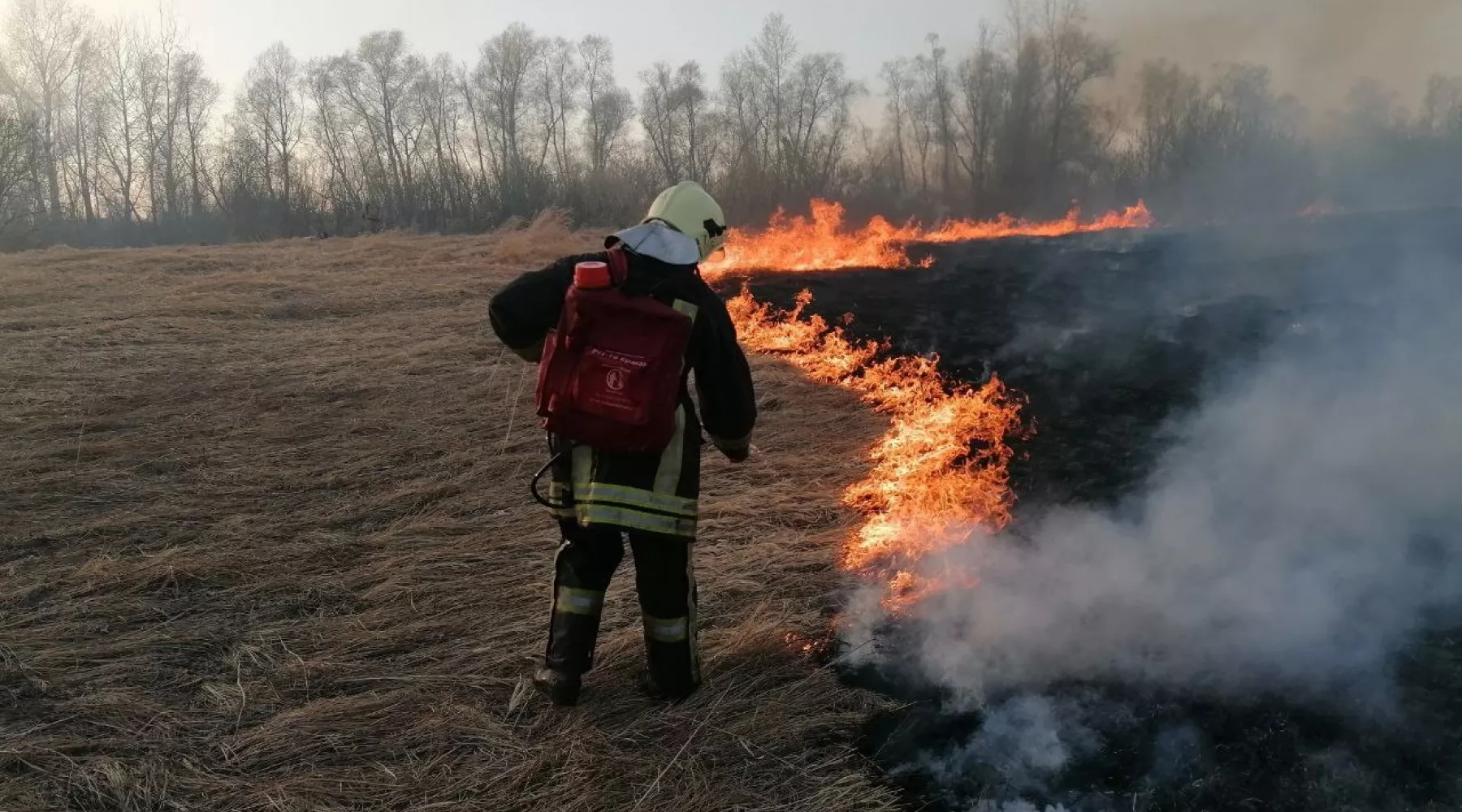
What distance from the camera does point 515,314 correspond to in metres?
2.74

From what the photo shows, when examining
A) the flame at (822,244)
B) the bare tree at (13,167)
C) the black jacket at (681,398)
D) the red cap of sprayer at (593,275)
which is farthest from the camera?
the bare tree at (13,167)

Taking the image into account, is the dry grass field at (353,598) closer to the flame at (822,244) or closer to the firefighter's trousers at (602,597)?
the firefighter's trousers at (602,597)

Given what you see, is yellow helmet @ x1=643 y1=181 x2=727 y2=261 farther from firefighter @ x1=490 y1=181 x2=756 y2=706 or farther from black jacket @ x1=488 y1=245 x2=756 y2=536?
black jacket @ x1=488 y1=245 x2=756 y2=536

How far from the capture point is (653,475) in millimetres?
2721

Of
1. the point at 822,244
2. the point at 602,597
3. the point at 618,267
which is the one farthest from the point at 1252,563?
the point at 822,244

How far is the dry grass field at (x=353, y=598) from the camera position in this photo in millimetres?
2613

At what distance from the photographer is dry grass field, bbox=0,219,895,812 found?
261cm

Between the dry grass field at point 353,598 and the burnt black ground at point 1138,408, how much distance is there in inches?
18.9

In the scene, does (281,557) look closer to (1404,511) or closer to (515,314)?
(515,314)

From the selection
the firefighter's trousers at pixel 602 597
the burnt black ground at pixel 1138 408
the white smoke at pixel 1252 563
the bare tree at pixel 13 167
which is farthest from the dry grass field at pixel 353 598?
the bare tree at pixel 13 167

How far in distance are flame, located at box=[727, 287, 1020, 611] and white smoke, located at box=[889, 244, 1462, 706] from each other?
247 millimetres

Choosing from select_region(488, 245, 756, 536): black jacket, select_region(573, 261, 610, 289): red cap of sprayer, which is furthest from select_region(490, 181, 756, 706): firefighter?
select_region(573, 261, 610, 289): red cap of sprayer

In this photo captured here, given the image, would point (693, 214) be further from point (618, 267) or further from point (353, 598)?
point (353, 598)

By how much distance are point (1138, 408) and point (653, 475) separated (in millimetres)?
3831
